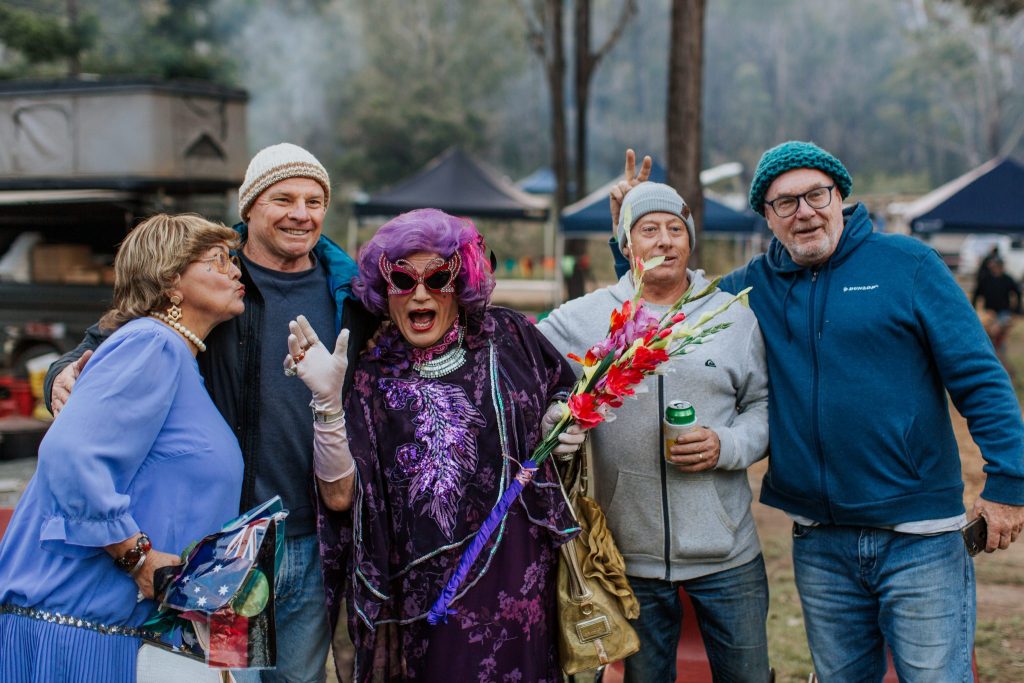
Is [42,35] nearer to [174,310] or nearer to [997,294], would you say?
[174,310]

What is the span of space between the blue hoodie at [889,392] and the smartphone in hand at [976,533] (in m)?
0.07

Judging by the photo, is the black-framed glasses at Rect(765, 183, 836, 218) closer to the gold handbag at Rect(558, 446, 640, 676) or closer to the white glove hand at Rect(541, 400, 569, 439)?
the white glove hand at Rect(541, 400, 569, 439)

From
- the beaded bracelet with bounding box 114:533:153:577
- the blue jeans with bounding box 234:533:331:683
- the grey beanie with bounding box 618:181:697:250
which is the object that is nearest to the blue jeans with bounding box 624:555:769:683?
the blue jeans with bounding box 234:533:331:683

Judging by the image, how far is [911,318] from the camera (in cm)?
268

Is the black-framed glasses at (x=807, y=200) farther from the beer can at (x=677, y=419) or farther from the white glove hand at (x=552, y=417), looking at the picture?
the white glove hand at (x=552, y=417)

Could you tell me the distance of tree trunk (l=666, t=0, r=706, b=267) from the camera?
6977mm

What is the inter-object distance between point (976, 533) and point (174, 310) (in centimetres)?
240

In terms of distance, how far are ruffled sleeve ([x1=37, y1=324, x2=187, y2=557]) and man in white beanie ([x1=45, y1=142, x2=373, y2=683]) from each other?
0.43 metres

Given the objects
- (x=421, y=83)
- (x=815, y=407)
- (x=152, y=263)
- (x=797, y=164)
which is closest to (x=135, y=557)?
(x=152, y=263)

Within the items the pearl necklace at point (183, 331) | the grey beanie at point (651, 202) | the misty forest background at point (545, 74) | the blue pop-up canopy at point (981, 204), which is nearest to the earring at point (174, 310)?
the pearl necklace at point (183, 331)

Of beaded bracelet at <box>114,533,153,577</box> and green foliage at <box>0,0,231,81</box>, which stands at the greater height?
green foliage at <box>0,0,231,81</box>

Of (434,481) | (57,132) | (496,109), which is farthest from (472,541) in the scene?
(496,109)

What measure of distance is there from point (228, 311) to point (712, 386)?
1.49 m

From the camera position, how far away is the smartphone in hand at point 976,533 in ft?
8.82
